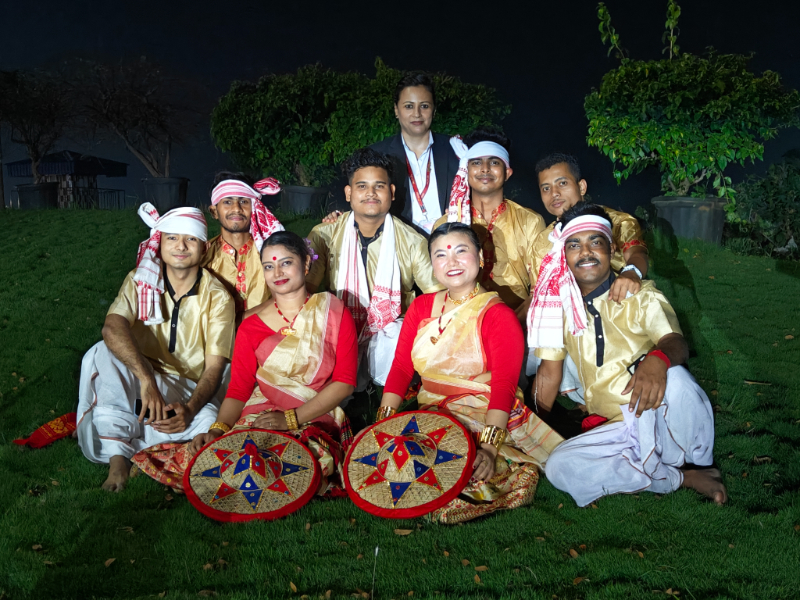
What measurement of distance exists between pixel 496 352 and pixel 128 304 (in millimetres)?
2218

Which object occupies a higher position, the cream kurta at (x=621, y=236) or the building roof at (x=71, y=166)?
the building roof at (x=71, y=166)

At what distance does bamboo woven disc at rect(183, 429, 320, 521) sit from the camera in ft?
10.2

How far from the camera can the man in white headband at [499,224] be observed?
4.78 meters

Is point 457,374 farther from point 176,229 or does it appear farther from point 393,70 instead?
A: point 393,70

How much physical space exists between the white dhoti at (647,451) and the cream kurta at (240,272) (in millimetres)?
2351

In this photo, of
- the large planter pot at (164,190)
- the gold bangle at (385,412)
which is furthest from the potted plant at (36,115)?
Answer: the gold bangle at (385,412)

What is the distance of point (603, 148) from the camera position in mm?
8789

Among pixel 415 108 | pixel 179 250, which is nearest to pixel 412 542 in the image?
pixel 179 250

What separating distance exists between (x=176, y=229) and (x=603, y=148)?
6473 mm

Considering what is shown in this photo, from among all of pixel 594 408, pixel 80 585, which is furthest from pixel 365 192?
pixel 80 585

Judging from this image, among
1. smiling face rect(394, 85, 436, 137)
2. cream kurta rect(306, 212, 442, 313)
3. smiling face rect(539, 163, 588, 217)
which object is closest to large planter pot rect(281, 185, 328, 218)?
smiling face rect(394, 85, 436, 137)

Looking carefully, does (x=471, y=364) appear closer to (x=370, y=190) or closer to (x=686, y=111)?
(x=370, y=190)

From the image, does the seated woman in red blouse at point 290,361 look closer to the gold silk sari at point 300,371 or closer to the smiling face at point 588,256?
the gold silk sari at point 300,371

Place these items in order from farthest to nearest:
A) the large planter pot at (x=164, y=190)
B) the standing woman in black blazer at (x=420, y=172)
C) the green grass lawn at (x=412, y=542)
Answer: the large planter pot at (x=164, y=190), the standing woman in black blazer at (x=420, y=172), the green grass lawn at (x=412, y=542)
